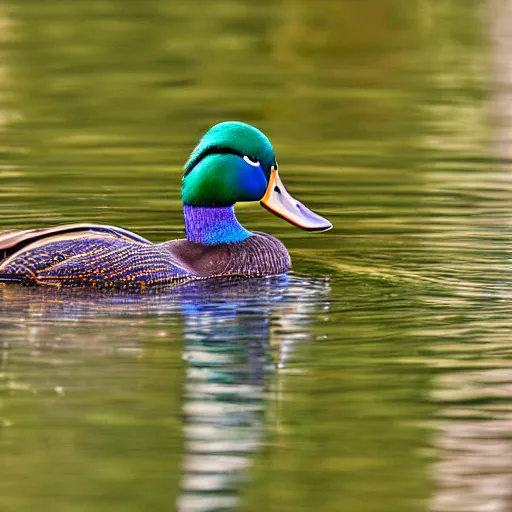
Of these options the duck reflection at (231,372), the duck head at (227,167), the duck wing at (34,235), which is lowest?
the duck reflection at (231,372)

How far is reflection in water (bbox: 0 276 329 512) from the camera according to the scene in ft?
25.6

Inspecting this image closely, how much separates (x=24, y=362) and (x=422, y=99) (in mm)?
11880

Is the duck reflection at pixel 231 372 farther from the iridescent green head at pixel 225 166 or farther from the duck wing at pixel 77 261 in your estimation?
the iridescent green head at pixel 225 166

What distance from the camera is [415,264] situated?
11.8 meters

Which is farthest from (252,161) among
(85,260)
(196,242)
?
(85,260)

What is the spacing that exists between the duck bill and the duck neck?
0.35 m

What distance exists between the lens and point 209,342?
379 inches

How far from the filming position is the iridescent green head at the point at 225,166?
37.8 ft

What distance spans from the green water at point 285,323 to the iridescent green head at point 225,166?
0.65m

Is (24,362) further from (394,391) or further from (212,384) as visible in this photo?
(394,391)

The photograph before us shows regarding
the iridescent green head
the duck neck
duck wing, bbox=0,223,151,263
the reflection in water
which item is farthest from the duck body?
the iridescent green head

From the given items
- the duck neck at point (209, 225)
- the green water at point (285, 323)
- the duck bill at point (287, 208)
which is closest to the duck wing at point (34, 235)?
the green water at point (285, 323)

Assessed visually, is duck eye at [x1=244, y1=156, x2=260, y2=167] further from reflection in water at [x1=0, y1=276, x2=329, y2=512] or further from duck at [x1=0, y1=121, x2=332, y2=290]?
reflection in water at [x1=0, y1=276, x2=329, y2=512]

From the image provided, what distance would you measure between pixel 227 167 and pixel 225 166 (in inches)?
0.6
